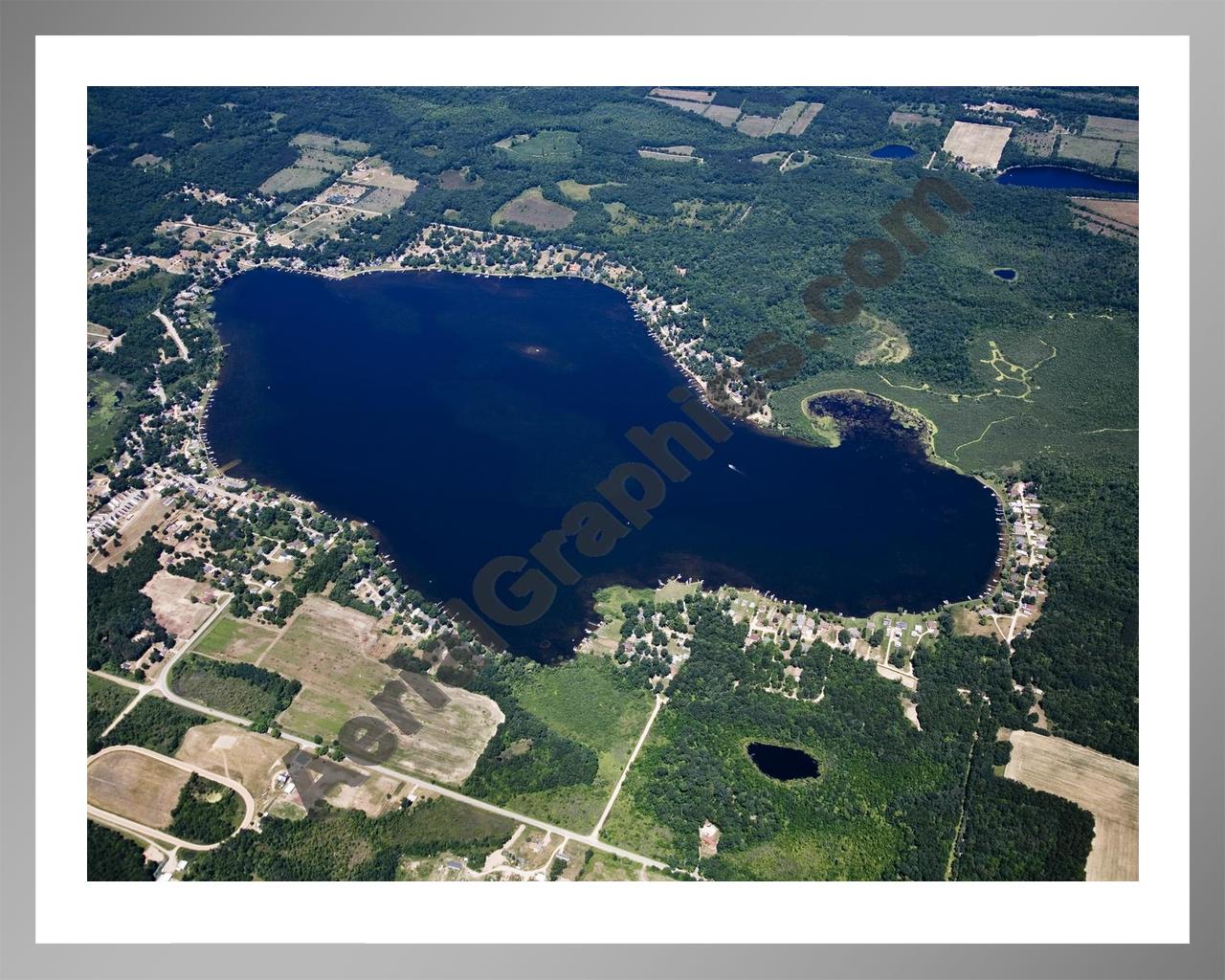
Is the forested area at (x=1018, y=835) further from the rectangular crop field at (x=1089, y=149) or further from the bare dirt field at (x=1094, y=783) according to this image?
the rectangular crop field at (x=1089, y=149)

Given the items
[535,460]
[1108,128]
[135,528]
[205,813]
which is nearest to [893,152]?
[1108,128]

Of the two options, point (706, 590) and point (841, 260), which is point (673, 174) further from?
point (706, 590)

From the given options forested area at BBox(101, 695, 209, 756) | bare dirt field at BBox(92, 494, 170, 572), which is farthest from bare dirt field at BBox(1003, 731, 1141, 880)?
bare dirt field at BBox(92, 494, 170, 572)

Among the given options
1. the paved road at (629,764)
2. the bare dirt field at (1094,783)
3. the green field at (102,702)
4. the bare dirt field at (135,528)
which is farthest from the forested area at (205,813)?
the bare dirt field at (1094,783)

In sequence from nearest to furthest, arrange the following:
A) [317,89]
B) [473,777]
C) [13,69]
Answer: [13,69]
[473,777]
[317,89]

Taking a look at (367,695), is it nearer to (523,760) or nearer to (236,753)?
(236,753)

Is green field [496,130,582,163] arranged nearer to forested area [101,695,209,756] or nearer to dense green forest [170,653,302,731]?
dense green forest [170,653,302,731]

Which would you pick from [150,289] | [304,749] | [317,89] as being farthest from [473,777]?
[317,89]
